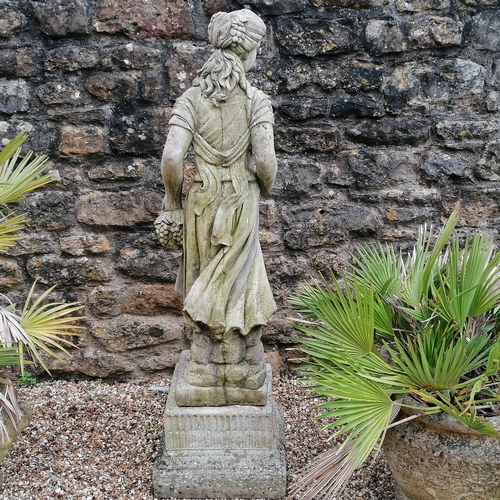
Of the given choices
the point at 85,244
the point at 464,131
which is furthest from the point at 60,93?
the point at 464,131

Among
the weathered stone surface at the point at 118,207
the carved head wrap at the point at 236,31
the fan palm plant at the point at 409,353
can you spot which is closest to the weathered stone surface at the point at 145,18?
the weathered stone surface at the point at 118,207

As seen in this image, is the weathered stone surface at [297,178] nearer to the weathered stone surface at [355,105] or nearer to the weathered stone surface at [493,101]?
the weathered stone surface at [355,105]

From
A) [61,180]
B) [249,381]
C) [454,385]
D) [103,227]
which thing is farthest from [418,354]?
[61,180]

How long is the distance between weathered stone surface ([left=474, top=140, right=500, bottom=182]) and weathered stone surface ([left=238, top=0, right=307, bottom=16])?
1.53 meters

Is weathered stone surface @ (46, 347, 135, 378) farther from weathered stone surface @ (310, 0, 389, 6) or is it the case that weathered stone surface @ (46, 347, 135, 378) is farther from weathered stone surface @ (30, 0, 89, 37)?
weathered stone surface @ (310, 0, 389, 6)

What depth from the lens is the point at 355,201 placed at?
166 inches

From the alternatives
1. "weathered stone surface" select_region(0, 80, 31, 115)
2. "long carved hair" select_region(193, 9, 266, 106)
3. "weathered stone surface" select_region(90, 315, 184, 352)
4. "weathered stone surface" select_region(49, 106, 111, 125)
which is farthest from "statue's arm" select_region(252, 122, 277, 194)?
"weathered stone surface" select_region(0, 80, 31, 115)

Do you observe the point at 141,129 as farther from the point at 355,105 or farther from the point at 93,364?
the point at 93,364

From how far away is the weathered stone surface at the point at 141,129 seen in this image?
13.1ft

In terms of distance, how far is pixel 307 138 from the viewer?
408 cm

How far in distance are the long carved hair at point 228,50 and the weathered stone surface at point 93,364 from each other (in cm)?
227

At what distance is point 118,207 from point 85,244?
0.34m

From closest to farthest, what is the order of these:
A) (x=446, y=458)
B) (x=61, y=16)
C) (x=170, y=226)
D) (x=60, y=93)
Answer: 1. (x=446, y=458)
2. (x=170, y=226)
3. (x=61, y=16)
4. (x=60, y=93)

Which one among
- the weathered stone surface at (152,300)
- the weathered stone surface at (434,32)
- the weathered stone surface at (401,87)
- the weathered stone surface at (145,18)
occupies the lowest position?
the weathered stone surface at (152,300)
